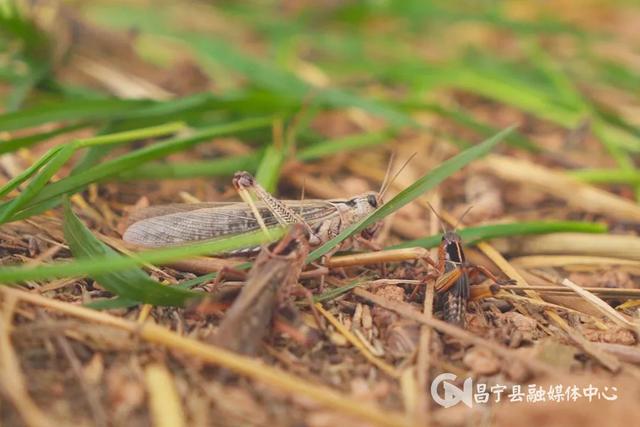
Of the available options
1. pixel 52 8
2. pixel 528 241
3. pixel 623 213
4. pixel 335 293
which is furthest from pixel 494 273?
pixel 52 8

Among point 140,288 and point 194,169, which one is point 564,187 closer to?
point 194,169

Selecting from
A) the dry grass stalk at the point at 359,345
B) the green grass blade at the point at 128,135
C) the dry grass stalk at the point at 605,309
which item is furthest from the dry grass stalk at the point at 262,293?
the dry grass stalk at the point at 605,309

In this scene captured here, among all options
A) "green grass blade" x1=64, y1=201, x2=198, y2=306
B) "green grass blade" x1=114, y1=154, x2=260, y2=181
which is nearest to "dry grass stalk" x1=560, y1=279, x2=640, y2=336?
"green grass blade" x1=64, y1=201, x2=198, y2=306

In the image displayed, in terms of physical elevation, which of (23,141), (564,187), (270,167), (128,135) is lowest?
(23,141)

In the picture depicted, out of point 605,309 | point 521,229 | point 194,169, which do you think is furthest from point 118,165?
point 605,309
